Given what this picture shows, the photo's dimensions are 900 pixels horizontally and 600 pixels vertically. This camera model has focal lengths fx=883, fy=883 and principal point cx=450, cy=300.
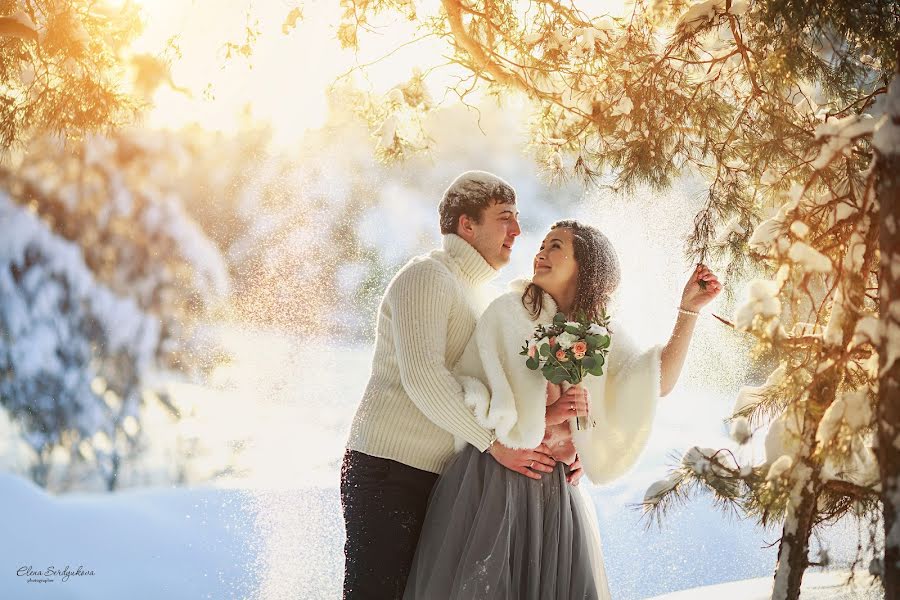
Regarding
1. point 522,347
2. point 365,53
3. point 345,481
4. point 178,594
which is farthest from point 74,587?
point 522,347

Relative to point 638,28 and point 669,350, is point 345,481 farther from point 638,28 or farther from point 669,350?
point 638,28

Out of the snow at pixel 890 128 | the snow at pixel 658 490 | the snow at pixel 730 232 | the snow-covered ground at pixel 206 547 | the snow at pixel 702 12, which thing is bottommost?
the snow-covered ground at pixel 206 547

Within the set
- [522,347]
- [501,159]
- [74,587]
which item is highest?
[501,159]

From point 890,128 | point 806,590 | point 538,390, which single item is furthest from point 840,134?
point 806,590

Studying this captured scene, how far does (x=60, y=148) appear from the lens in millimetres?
5727

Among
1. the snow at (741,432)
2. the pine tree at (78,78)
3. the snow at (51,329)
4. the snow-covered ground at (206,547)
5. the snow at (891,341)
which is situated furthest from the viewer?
the snow-covered ground at (206,547)

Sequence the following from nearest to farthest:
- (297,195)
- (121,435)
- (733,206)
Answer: (733,206) < (121,435) < (297,195)

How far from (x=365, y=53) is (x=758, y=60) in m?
2.32

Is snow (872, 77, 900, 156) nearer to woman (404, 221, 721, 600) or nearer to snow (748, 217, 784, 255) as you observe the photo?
snow (748, 217, 784, 255)

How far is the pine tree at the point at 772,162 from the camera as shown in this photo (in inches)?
59.1

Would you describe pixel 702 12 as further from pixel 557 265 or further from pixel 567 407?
pixel 567 407

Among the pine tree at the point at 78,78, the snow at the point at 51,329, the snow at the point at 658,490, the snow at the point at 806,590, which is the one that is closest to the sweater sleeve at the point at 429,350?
the snow at the point at 658,490

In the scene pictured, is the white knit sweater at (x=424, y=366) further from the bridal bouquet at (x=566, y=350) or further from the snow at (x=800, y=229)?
the snow at (x=800, y=229)

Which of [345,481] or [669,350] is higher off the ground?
[669,350]
